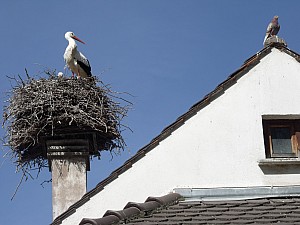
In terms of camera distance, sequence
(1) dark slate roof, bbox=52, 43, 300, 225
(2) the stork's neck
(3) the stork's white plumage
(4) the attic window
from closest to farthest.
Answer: (1) dark slate roof, bbox=52, 43, 300, 225 < (4) the attic window < (3) the stork's white plumage < (2) the stork's neck

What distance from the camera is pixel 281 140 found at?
751 cm

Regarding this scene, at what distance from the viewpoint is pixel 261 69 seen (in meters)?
7.64

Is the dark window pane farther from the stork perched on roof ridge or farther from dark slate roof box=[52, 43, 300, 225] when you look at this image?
the stork perched on roof ridge

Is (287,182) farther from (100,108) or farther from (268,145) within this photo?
(100,108)

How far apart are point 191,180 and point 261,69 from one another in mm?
1370

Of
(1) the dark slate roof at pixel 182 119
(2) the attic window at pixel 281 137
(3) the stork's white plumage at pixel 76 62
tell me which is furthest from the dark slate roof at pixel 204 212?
(3) the stork's white plumage at pixel 76 62

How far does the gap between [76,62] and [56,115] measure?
292 centimetres

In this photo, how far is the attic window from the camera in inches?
292

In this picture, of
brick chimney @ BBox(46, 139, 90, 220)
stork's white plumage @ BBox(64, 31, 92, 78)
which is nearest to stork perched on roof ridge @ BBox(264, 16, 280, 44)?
brick chimney @ BBox(46, 139, 90, 220)

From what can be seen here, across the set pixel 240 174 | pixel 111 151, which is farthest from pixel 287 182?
pixel 111 151

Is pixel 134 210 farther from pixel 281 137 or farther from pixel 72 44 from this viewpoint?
pixel 72 44

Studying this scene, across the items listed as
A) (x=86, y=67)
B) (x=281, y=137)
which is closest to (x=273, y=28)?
(x=281, y=137)

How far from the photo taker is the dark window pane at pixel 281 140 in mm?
7457

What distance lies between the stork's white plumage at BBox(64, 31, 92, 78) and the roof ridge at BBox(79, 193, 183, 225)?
766cm
